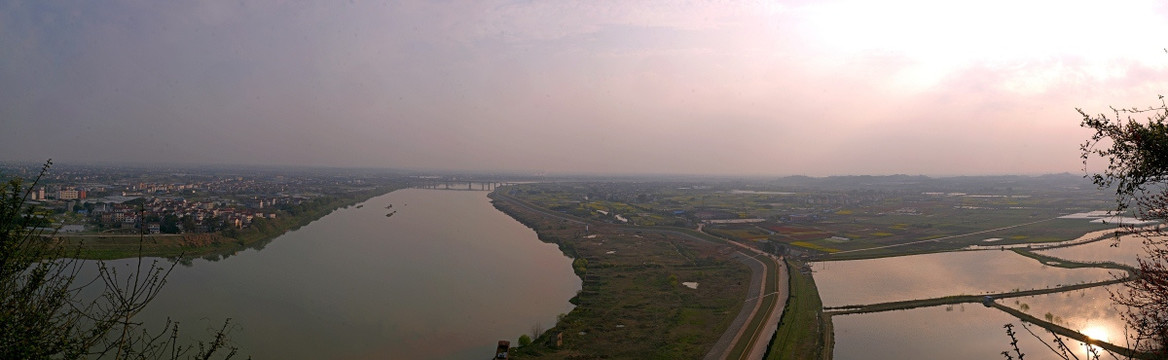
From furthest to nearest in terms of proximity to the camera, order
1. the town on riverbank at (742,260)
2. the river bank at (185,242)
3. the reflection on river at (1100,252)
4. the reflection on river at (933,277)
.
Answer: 1. the reflection on river at (1100,252)
2. the river bank at (185,242)
3. the reflection on river at (933,277)
4. the town on riverbank at (742,260)

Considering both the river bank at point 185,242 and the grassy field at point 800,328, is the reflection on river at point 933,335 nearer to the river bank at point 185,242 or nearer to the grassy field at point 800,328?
the grassy field at point 800,328

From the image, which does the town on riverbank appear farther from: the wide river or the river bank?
the wide river

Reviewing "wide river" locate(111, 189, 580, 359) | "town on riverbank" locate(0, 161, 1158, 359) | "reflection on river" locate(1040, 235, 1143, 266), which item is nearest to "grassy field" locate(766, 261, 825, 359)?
"town on riverbank" locate(0, 161, 1158, 359)

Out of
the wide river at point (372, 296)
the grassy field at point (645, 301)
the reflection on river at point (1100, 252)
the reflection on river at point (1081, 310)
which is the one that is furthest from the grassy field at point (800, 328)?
the reflection on river at point (1100, 252)

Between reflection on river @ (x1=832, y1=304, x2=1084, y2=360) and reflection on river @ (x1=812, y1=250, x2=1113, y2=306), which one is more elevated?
reflection on river @ (x1=812, y1=250, x2=1113, y2=306)

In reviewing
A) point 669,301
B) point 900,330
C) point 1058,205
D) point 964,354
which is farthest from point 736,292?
point 1058,205

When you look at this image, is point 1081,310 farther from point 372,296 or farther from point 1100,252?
point 372,296
